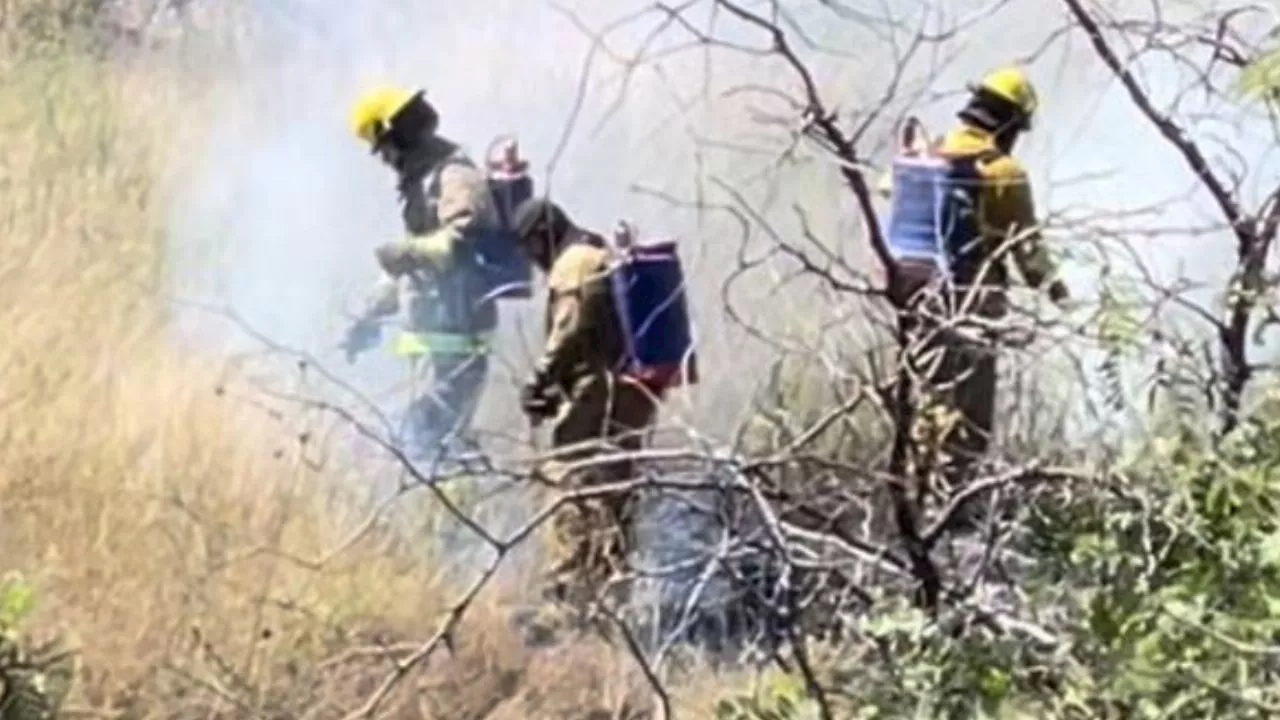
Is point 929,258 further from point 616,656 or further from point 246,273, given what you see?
point 246,273

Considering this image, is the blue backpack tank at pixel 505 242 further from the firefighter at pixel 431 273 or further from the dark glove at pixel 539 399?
the dark glove at pixel 539 399

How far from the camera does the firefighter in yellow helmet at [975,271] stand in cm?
368

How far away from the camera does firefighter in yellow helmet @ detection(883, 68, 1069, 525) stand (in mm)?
3676

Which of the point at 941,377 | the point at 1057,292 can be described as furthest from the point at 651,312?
the point at 1057,292

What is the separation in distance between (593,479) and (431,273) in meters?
1.55

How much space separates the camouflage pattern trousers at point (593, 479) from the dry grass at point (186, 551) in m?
0.20

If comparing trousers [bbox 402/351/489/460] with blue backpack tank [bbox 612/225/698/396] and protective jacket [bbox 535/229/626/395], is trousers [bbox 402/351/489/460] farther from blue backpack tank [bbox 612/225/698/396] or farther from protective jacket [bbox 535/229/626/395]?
blue backpack tank [bbox 612/225/698/396]

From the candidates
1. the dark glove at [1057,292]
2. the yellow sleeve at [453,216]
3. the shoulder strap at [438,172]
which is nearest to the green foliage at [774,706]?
the dark glove at [1057,292]

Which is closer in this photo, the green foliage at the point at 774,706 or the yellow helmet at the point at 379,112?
the green foliage at the point at 774,706

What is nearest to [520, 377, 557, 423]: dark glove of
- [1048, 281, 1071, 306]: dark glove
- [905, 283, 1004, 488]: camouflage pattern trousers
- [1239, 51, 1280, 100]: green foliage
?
[905, 283, 1004, 488]: camouflage pattern trousers

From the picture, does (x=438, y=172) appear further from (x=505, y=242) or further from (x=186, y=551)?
(x=186, y=551)

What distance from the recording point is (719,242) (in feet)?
23.2

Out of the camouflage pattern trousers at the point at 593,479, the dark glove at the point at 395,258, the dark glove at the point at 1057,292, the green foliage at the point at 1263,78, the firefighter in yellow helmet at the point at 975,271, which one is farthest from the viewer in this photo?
the dark glove at the point at 395,258

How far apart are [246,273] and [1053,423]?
4346 millimetres
